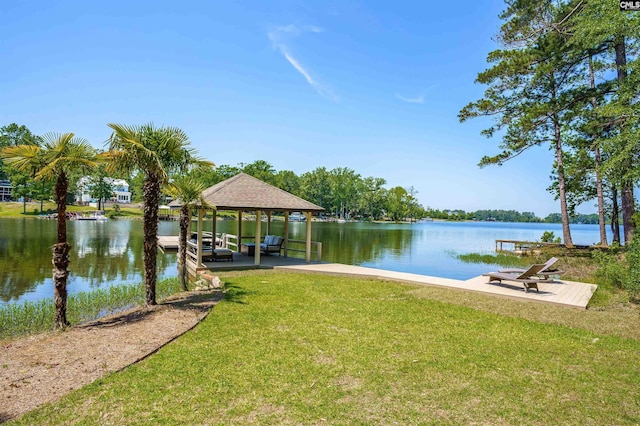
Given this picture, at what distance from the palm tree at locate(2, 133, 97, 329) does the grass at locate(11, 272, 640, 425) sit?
2.79 metres

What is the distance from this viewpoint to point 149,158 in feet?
24.5

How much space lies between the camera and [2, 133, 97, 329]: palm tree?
6.64 m

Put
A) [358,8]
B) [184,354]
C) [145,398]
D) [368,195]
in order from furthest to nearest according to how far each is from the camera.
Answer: [368,195]
[358,8]
[184,354]
[145,398]

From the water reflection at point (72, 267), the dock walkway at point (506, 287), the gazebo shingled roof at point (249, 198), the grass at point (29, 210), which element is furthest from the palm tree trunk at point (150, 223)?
the grass at point (29, 210)

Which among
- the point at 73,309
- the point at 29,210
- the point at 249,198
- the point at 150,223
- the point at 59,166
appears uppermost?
the point at 29,210

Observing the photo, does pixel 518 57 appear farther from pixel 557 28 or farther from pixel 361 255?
pixel 361 255

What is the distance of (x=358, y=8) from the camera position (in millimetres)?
17266

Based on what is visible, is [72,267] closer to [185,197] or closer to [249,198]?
[185,197]

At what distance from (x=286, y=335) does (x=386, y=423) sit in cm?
279

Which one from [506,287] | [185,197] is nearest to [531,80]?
[506,287]

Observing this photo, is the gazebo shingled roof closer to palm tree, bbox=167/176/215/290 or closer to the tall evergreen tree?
palm tree, bbox=167/176/215/290

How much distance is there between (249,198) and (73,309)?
22.4ft

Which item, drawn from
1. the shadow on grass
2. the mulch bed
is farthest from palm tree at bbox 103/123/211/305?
the mulch bed

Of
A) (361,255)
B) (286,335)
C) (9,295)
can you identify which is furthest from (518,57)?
(9,295)
